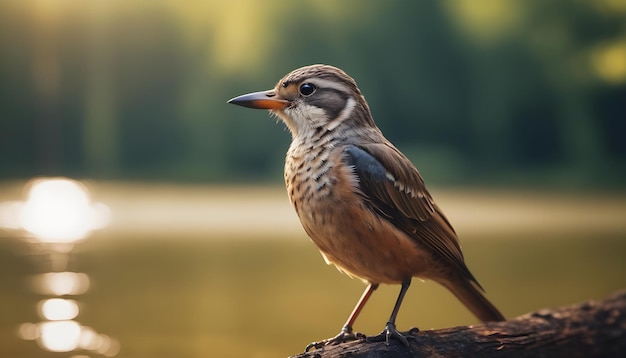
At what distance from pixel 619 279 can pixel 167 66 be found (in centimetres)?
404

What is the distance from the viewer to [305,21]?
19.8 feet

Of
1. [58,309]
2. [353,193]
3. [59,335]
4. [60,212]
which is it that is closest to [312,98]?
[353,193]

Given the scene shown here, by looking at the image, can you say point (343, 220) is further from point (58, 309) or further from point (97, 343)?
point (58, 309)

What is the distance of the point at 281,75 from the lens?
5664mm

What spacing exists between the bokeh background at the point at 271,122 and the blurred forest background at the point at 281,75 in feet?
0.04

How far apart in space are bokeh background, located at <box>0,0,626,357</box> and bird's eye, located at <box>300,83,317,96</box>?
2415 mm

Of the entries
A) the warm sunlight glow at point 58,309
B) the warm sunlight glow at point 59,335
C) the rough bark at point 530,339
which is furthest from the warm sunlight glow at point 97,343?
the rough bark at point 530,339

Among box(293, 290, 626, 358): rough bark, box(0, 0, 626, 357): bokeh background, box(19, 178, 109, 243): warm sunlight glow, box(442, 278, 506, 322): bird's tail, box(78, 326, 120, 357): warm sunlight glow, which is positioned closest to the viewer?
box(293, 290, 626, 358): rough bark

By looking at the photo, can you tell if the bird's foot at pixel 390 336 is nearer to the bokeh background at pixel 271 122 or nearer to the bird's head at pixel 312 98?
the bird's head at pixel 312 98

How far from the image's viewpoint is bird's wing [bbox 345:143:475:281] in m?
2.44

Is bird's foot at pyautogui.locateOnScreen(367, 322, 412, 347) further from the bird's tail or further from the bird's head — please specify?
the bird's head

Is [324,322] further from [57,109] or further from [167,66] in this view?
[57,109]

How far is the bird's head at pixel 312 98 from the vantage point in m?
2.51

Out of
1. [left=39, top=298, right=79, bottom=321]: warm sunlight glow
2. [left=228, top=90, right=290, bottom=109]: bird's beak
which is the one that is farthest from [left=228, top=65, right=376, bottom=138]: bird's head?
[left=39, top=298, right=79, bottom=321]: warm sunlight glow
